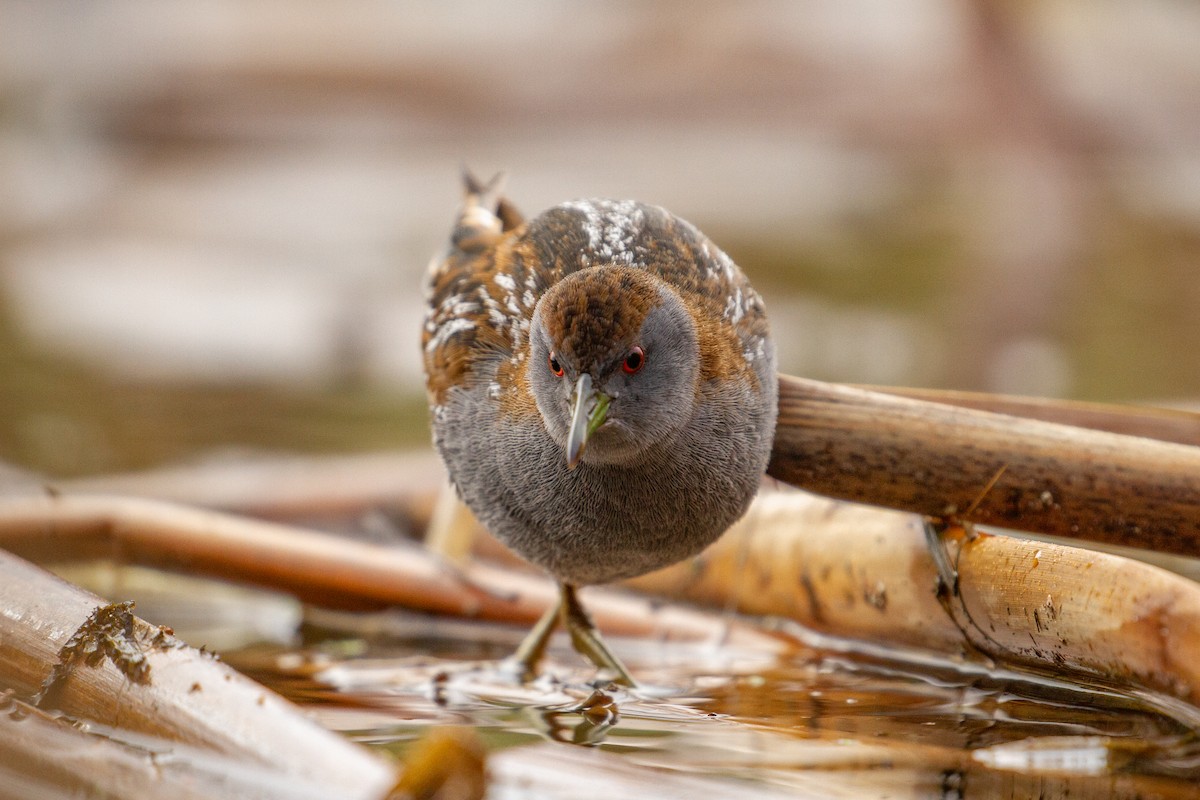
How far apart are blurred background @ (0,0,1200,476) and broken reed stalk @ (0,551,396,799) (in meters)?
4.15

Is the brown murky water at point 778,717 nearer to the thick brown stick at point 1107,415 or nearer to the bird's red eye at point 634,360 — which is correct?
the thick brown stick at point 1107,415

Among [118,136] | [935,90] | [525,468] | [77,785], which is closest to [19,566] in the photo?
[77,785]

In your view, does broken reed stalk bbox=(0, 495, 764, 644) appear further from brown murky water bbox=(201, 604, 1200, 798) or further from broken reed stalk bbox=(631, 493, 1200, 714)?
broken reed stalk bbox=(631, 493, 1200, 714)

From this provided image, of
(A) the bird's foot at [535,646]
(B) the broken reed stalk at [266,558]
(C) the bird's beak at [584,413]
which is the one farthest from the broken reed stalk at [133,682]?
(B) the broken reed stalk at [266,558]

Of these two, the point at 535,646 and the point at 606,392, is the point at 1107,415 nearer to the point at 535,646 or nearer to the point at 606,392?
the point at 606,392

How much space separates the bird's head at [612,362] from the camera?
3.10m

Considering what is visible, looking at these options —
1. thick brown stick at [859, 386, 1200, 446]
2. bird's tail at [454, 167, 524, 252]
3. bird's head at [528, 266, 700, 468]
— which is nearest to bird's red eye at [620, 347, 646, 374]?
bird's head at [528, 266, 700, 468]

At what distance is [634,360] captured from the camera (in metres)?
3.18

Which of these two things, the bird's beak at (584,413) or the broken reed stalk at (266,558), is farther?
the broken reed stalk at (266,558)

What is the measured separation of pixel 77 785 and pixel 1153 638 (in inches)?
86.6

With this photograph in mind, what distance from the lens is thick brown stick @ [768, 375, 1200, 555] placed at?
3.14m

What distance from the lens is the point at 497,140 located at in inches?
534

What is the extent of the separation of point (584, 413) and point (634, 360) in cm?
19

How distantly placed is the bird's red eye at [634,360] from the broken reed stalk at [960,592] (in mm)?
939
